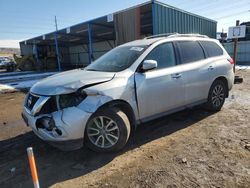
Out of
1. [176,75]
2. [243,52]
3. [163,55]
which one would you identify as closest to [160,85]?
[176,75]

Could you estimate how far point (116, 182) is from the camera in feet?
9.94

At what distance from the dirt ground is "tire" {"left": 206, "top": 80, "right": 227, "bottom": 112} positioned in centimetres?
47

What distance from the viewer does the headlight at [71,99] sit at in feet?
11.4

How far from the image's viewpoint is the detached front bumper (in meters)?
3.35

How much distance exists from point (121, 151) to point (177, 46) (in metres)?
2.46

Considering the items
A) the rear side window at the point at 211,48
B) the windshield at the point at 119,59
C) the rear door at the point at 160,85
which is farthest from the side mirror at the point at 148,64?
the rear side window at the point at 211,48

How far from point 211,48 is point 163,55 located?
176 cm

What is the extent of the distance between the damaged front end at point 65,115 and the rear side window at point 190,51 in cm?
217

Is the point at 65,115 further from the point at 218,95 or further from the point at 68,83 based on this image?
the point at 218,95

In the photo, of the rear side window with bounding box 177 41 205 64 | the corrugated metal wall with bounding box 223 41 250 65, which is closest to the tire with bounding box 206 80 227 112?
the rear side window with bounding box 177 41 205 64

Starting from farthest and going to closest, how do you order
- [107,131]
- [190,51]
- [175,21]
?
[175,21] → [190,51] → [107,131]

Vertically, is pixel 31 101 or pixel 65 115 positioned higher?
pixel 31 101

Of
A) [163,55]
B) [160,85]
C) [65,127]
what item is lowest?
[65,127]

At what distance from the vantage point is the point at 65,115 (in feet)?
11.0
